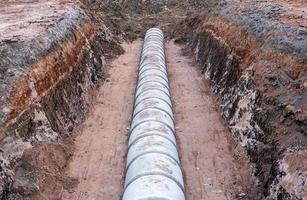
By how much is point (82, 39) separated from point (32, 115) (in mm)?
9384

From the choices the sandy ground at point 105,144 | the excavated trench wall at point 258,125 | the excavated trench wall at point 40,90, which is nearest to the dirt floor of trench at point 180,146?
the sandy ground at point 105,144

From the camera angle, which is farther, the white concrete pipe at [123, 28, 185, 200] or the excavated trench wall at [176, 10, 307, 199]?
the excavated trench wall at [176, 10, 307, 199]

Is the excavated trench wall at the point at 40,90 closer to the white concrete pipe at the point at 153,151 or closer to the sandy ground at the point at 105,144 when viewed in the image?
the sandy ground at the point at 105,144

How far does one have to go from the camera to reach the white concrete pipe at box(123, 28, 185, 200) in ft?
31.3

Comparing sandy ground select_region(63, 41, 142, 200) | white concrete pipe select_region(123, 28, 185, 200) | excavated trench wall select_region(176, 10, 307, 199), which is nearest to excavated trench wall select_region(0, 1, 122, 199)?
sandy ground select_region(63, 41, 142, 200)

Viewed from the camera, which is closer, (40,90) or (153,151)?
(153,151)

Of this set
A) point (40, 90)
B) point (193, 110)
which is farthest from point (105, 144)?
point (193, 110)

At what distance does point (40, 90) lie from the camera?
14.5 meters

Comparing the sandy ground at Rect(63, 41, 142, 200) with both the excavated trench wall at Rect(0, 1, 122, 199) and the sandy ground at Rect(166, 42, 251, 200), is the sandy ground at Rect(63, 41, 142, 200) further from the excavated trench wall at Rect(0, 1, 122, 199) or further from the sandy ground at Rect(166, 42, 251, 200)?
the sandy ground at Rect(166, 42, 251, 200)

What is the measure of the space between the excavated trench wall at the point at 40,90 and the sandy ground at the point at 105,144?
734 millimetres

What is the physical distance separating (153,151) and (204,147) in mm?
4383

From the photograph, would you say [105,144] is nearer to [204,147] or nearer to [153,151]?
[204,147]

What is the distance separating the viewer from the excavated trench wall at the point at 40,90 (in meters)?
11.9

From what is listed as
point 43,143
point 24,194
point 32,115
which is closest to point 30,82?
point 32,115
